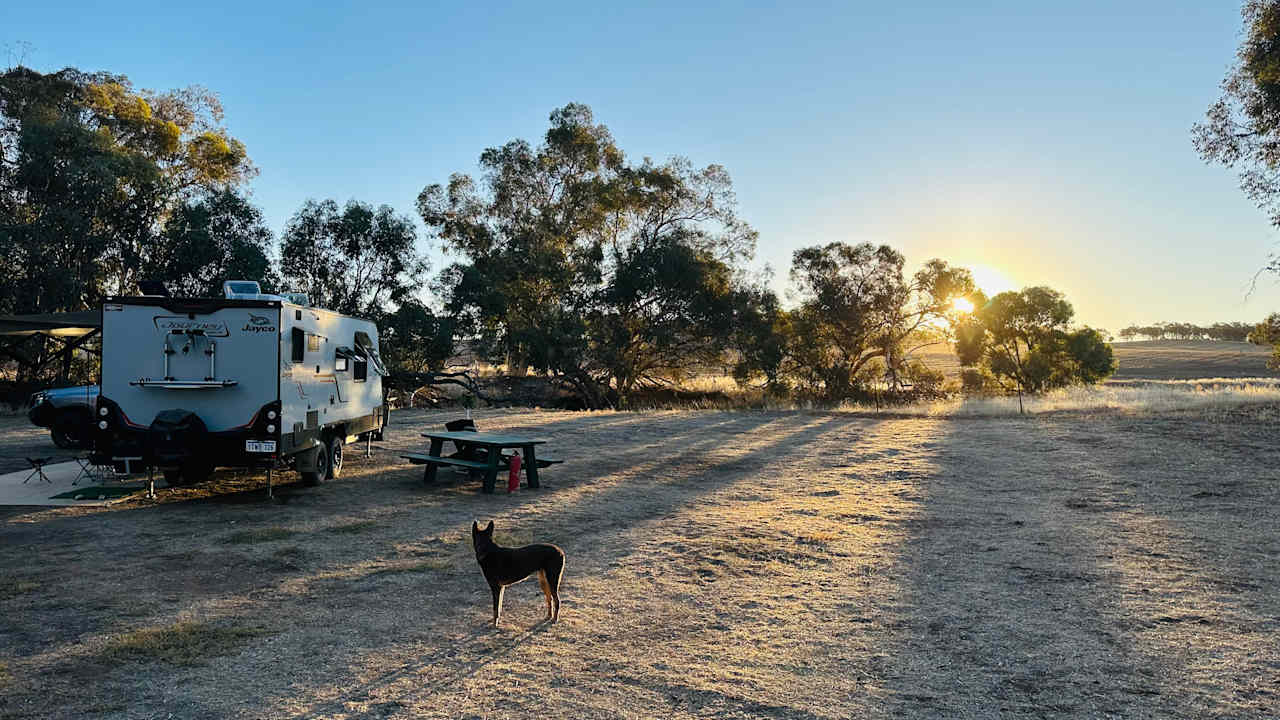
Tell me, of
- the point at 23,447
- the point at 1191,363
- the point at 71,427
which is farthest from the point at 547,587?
the point at 1191,363

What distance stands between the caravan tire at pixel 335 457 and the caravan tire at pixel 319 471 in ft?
0.37

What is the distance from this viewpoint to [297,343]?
9.21 metres

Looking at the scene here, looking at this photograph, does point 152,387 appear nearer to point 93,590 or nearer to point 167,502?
point 167,502

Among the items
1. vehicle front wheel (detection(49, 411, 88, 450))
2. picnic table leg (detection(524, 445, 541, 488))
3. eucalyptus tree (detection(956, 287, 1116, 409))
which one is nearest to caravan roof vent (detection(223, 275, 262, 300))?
picnic table leg (detection(524, 445, 541, 488))

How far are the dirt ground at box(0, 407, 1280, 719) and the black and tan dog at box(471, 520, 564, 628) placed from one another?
290 millimetres

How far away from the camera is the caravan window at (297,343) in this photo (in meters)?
9.03

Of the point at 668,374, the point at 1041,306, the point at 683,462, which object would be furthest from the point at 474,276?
the point at 1041,306

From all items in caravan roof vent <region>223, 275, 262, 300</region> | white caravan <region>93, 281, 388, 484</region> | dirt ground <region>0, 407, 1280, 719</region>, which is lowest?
dirt ground <region>0, 407, 1280, 719</region>

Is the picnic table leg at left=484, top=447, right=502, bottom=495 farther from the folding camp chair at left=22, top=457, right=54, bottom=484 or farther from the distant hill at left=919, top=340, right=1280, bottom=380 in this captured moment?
the distant hill at left=919, top=340, right=1280, bottom=380

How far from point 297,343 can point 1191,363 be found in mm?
76856

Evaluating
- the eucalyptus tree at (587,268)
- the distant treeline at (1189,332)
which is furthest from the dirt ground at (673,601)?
the distant treeline at (1189,332)

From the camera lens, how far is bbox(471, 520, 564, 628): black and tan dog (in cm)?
502

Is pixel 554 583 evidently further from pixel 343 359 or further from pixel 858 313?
pixel 858 313

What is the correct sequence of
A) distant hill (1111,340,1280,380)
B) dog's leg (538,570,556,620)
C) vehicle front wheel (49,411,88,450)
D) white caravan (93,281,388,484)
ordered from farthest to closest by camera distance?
1. distant hill (1111,340,1280,380)
2. vehicle front wheel (49,411,88,450)
3. white caravan (93,281,388,484)
4. dog's leg (538,570,556,620)
